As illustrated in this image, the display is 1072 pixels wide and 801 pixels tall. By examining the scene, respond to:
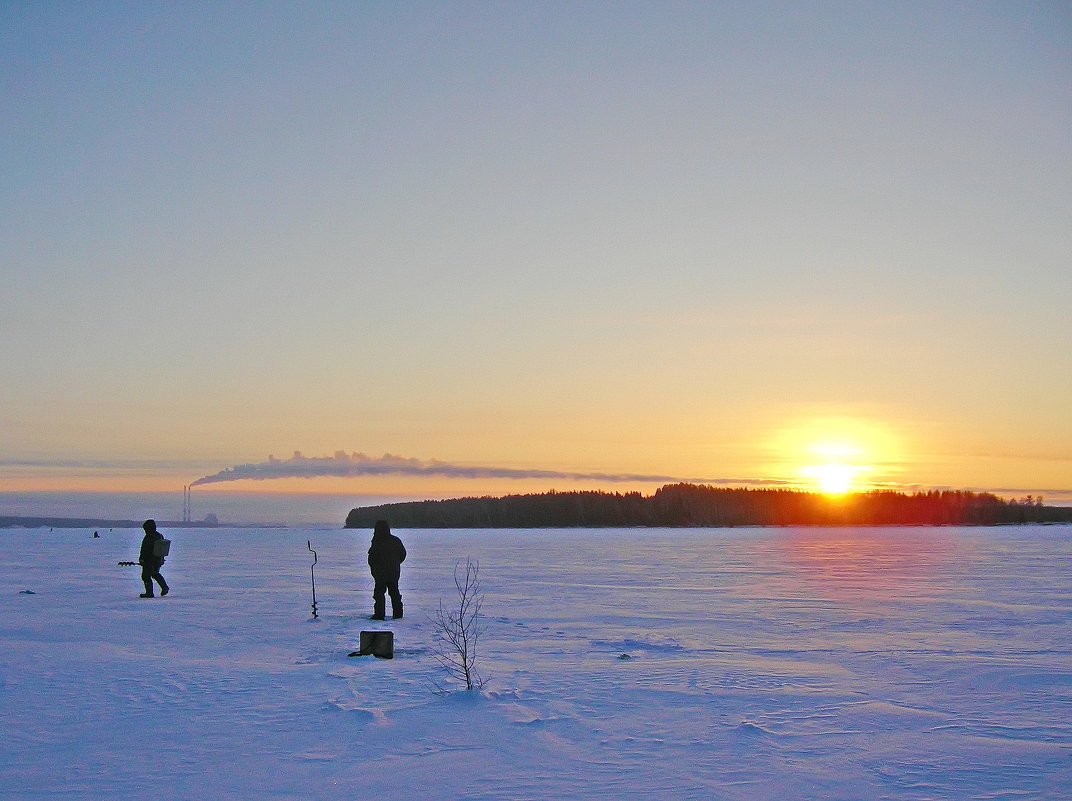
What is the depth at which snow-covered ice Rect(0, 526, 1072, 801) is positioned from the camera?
215 inches

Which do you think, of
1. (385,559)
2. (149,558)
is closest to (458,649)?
(385,559)

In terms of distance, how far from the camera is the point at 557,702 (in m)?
7.53

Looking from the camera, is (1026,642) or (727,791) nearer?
(727,791)

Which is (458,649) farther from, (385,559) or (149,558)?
(149,558)

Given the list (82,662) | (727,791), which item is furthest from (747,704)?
(82,662)

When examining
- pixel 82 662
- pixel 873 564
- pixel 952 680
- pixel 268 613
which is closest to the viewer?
pixel 952 680

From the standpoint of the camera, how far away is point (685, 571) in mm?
22828

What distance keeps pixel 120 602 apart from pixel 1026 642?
14001mm

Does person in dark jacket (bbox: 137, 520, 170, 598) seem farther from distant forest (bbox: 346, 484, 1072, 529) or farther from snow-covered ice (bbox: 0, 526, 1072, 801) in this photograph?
distant forest (bbox: 346, 484, 1072, 529)

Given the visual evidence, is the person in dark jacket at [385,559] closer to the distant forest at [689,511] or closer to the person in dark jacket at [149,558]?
the person in dark jacket at [149,558]

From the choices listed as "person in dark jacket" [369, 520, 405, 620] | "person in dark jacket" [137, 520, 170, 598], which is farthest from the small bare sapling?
"person in dark jacket" [137, 520, 170, 598]

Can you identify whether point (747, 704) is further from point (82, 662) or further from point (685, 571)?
point (685, 571)

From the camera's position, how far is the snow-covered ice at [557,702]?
546cm

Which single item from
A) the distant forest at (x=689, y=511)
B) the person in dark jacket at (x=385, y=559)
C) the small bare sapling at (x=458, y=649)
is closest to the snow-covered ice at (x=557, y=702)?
the small bare sapling at (x=458, y=649)
